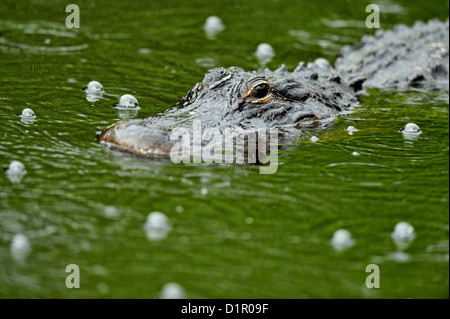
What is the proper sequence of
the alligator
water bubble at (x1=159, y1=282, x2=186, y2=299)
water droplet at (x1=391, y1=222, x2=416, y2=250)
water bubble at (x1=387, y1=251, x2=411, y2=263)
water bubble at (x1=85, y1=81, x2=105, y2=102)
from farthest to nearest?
water bubble at (x1=85, y1=81, x2=105, y2=102) < the alligator < water droplet at (x1=391, y1=222, x2=416, y2=250) < water bubble at (x1=387, y1=251, x2=411, y2=263) < water bubble at (x1=159, y1=282, x2=186, y2=299)

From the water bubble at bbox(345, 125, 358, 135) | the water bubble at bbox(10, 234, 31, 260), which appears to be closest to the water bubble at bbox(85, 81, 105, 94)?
the water bubble at bbox(345, 125, 358, 135)

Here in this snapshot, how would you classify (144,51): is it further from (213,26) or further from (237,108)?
(237,108)

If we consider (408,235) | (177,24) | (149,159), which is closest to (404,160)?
(408,235)

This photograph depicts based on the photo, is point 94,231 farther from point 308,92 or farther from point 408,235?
point 308,92

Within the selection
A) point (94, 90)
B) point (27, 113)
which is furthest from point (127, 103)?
point (27, 113)

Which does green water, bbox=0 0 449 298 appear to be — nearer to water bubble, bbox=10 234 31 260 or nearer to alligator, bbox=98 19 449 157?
water bubble, bbox=10 234 31 260

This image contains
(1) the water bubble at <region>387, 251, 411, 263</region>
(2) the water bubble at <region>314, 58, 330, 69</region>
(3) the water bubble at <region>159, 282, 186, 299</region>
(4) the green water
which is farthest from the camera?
(2) the water bubble at <region>314, 58, 330, 69</region>
